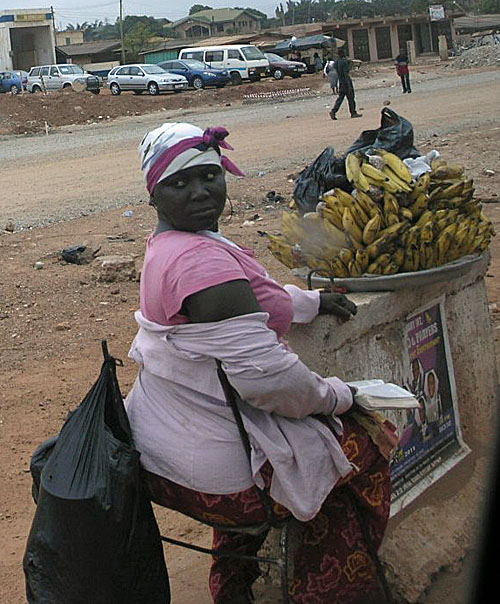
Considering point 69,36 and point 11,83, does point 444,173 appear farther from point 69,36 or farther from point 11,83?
point 69,36

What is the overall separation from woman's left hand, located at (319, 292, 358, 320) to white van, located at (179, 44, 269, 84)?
3741 centimetres

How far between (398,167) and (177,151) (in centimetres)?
141

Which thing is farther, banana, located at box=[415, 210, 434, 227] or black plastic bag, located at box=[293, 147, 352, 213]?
black plastic bag, located at box=[293, 147, 352, 213]

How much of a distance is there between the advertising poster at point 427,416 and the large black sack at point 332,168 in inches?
25.7

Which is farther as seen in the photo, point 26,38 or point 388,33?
point 388,33

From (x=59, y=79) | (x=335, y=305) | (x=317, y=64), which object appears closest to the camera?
(x=335, y=305)

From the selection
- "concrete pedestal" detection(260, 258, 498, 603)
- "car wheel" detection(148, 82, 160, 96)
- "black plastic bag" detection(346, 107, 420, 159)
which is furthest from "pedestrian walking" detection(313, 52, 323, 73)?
"concrete pedestal" detection(260, 258, 498, 603)

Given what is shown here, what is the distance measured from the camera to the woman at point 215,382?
8.09 feet

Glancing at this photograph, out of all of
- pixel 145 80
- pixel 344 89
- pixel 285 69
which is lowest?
pixel 344 89

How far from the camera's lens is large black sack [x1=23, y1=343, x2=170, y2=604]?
2.47 m

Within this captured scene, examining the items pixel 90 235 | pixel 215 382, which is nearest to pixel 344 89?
pixel 90 235

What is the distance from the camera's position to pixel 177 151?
8.68ft

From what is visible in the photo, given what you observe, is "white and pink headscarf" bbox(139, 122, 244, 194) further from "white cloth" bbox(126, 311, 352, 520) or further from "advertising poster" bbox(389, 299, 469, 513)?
"advertising poster" bbox(389, 299, 469, 513)

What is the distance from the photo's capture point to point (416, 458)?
3840 millimetres
